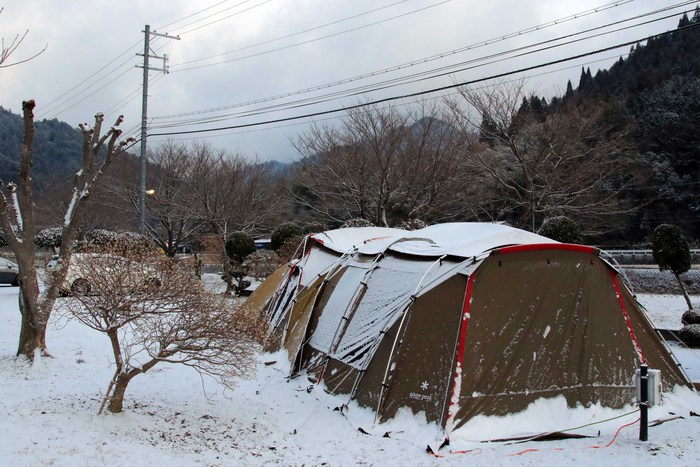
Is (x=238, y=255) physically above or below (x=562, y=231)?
below

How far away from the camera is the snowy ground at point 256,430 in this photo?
493 cm

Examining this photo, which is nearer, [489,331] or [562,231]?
[489,331]

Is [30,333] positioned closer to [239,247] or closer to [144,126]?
[239,247]

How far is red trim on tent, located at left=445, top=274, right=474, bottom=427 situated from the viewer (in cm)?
561

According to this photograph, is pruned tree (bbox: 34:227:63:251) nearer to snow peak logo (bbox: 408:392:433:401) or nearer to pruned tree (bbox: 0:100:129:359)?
pruned tree (bbox: 0:100:129:359)

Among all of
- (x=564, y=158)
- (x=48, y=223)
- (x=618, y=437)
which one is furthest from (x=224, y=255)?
(x=48, y=223)

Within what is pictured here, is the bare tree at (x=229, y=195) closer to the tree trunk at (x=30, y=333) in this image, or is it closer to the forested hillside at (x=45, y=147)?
the tree trunk at (x=30, y=333)

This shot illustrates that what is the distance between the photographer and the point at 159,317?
232 inches

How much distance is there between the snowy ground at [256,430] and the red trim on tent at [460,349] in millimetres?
241

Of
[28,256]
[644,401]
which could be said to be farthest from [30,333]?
[644,401]

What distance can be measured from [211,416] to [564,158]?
1575 centimetres

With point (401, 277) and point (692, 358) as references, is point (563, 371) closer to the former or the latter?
point (401, 277)

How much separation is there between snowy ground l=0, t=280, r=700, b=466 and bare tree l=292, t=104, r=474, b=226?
12.4 m

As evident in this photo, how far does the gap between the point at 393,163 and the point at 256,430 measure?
14174mm
